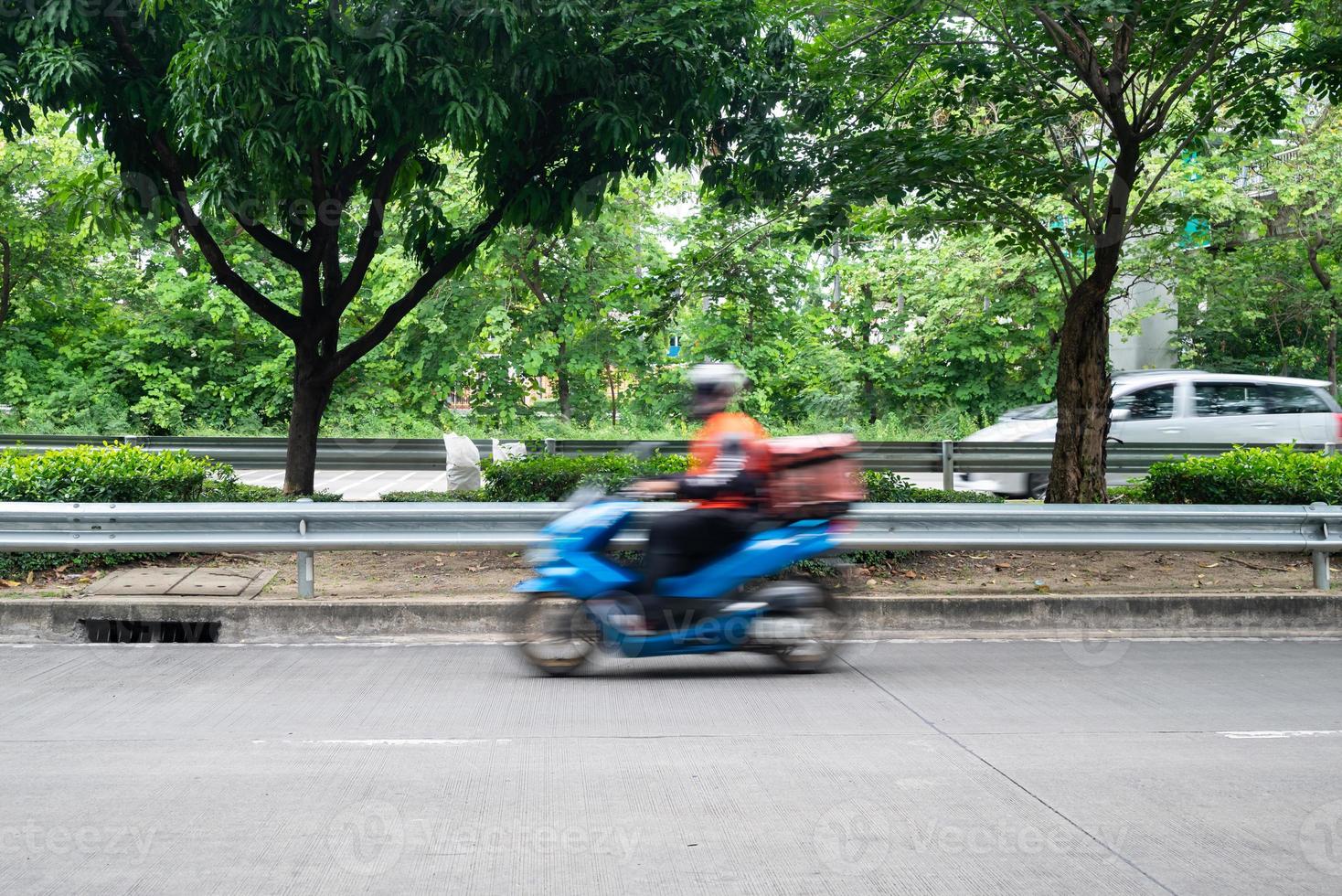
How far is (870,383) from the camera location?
28391mm

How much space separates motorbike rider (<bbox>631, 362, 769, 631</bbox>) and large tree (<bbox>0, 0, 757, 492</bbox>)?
3811mm

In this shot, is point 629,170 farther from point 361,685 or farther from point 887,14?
point 361,685

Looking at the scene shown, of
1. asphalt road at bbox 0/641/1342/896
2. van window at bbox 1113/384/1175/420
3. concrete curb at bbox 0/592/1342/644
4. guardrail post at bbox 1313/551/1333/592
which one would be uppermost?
van window at bbox 1113/384/1175/420

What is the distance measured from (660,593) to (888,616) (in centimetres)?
241

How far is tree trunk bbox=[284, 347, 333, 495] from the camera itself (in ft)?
39.5

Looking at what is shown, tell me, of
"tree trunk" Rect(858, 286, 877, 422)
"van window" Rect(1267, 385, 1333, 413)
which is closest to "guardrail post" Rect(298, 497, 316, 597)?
"van window" Rect(1267, 385, 1333, 413)

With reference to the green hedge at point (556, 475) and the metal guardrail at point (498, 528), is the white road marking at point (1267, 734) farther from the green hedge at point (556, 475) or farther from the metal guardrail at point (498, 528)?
the green hedge at point (556, 475)

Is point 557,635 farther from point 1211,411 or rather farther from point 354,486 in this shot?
point 1211,411

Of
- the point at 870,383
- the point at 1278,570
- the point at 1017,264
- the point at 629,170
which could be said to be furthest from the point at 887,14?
the point at 870,383

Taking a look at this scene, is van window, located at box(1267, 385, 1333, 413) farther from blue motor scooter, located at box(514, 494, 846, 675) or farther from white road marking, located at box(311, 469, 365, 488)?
white road marking, located at box(311, 469, 365, 488)

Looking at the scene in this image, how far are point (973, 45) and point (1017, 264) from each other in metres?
12.4

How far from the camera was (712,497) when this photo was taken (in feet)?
22.3

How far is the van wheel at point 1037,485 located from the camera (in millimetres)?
16562

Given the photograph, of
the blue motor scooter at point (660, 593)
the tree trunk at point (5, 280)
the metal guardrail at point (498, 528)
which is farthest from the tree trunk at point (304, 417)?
the tree trunk at point (5, 280)
